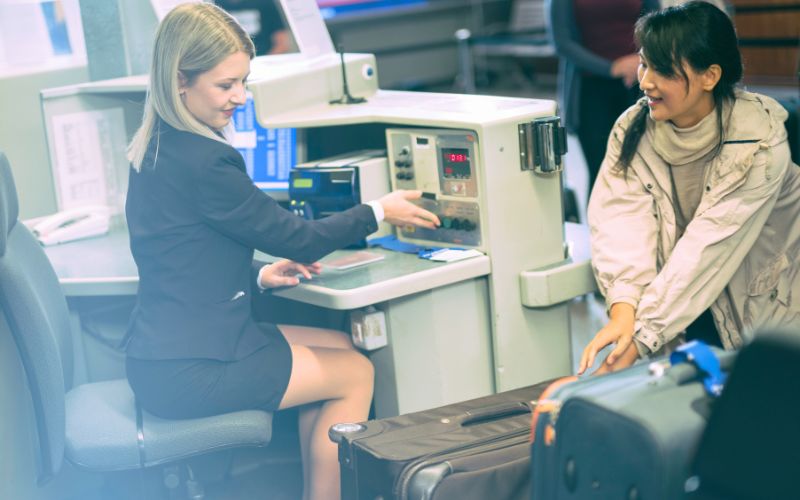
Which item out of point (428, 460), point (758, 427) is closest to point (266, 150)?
point (428, 460)

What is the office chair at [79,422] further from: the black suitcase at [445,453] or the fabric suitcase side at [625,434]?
the fabric suitcase side at [625,434]

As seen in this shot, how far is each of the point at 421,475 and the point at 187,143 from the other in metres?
0.81

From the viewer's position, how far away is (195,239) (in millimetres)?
2102

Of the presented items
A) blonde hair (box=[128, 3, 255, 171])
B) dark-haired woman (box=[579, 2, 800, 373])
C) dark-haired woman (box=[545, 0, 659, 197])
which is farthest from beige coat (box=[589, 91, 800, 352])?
dark-haired woman (box=[545, 0, 659, 197])

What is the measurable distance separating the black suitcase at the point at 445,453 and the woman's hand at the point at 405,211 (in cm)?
47

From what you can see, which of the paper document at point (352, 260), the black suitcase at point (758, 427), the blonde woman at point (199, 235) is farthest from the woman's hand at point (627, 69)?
the black suitcase at point (758, 427)

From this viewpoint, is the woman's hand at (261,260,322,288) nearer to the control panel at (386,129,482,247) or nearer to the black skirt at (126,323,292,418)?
the black skirt at (126,323,292,418)

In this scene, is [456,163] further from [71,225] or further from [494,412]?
[71,225]

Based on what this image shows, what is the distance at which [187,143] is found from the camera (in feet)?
6.82

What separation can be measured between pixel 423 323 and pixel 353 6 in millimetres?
6750

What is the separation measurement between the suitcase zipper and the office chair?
0.41 m

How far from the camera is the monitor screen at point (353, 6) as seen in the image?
8.61 m

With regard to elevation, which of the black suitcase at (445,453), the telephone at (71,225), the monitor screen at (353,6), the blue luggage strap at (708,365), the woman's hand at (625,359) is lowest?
the black suitcase at (445,453)

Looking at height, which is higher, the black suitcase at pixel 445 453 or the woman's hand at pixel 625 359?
the woman's hand at pixel 625 359
